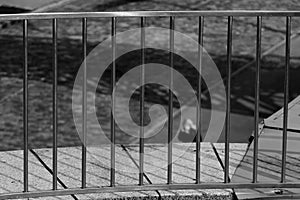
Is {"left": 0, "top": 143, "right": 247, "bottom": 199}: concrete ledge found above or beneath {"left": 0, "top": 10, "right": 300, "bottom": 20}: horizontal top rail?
beneath

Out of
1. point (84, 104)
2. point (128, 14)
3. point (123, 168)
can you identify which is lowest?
point (123, 168)

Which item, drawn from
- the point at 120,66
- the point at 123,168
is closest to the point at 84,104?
the point at 123,168

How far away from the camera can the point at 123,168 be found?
606 cm

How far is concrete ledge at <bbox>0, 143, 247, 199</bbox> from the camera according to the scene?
5688 mm

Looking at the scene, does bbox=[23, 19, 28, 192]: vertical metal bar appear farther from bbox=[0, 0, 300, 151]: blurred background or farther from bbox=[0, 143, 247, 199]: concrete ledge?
bbox=[0, 0, 300, 151]: blurred background

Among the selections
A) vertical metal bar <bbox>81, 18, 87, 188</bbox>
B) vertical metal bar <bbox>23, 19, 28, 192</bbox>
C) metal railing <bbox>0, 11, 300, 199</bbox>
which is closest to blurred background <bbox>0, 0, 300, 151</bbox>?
metal railing <bbox>0, 11, 300, 199</bbox>

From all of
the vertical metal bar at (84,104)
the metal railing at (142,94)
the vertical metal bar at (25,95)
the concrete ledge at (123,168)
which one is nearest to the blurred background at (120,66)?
the concrete ledge at (123,168)

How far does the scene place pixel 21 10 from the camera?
17.5m

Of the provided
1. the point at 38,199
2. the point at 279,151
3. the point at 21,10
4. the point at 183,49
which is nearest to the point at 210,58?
the point at 183,49

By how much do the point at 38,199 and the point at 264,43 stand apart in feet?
33.0

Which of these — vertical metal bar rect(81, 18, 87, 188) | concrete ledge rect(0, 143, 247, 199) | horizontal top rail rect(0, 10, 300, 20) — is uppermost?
horizontal top rail rect(0, 10, 300, 20)

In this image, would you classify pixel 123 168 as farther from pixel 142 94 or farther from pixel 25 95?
pixel 25 95

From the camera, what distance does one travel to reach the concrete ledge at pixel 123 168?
224 inches

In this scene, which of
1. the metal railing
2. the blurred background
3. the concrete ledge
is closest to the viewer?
the metal railing
